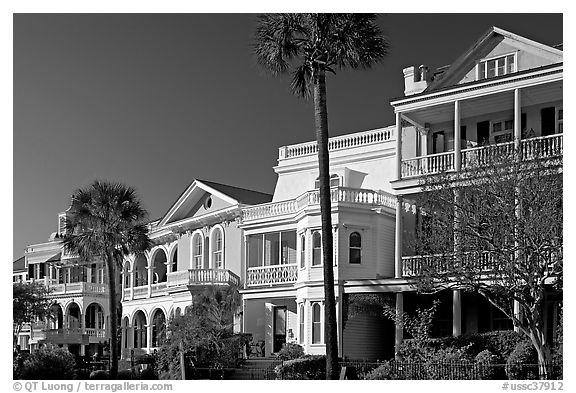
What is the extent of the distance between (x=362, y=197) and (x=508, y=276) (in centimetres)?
1008

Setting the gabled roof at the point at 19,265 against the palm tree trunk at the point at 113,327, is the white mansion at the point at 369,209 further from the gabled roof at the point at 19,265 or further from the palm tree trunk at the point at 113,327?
the gabled roof at the point at 19,265

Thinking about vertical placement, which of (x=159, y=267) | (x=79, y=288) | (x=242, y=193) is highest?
(x=242, y=193)

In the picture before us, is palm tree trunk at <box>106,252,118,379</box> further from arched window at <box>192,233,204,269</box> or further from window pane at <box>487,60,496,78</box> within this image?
window pane at <box>487,60,496,78</box>

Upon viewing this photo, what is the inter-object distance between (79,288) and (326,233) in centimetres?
2861

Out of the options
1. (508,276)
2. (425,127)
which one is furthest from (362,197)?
(508,276)

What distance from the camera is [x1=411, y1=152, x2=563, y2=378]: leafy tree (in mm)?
24750

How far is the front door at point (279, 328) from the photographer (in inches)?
1483

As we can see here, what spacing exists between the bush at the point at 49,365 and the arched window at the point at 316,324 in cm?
827

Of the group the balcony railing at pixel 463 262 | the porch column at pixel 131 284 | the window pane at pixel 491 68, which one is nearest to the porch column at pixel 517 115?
the window pane at pixel 491 68

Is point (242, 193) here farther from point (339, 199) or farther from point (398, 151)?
point (398, 151)

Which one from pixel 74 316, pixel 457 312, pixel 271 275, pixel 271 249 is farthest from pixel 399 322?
pixel 74 316

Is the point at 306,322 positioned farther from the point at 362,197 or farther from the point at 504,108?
the point at 504,108

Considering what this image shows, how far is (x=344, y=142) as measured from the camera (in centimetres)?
3834
